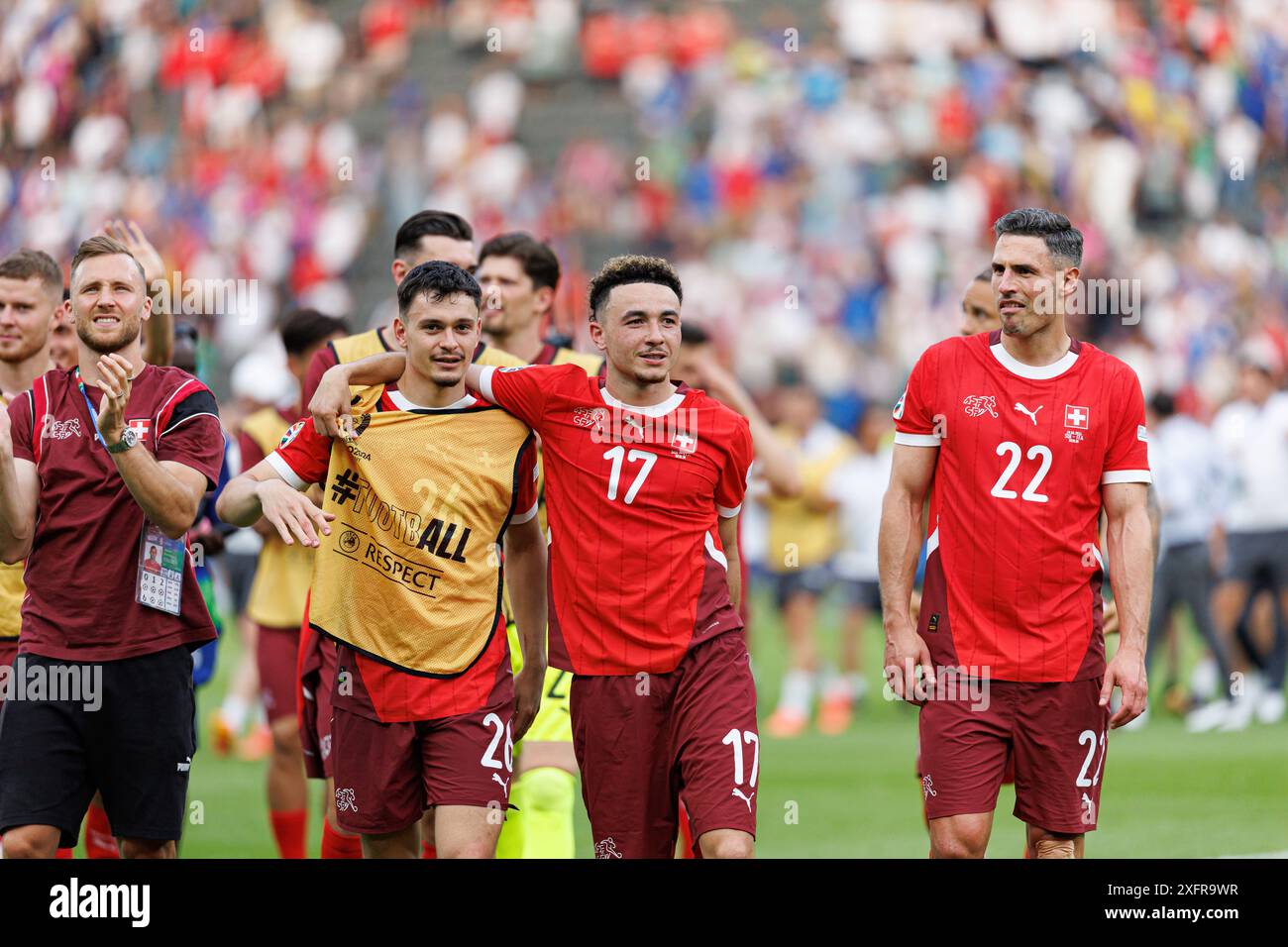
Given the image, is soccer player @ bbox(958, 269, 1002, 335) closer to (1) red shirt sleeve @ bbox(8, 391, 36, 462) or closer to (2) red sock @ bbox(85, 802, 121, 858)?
(1) red shirt sleeve @ bbox(8, 391, 36, 462)

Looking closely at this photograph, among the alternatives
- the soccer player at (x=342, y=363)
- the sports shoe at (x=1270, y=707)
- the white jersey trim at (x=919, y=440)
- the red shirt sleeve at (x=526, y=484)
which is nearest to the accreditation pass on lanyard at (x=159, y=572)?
the soccer player at (x=342, y=363)

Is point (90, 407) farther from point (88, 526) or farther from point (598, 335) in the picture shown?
point (598, 335)

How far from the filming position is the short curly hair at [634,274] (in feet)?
22.1

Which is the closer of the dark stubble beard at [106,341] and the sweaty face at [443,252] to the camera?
the dark stubble beard at [106,341]

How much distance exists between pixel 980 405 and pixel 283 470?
2425mm

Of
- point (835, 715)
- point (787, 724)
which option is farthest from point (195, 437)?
point (835, 715)

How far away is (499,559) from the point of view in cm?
676

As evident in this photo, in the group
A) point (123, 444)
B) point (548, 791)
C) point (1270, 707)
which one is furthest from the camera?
point (1270, 707)

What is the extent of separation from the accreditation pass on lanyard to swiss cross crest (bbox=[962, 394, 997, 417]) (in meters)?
2.84

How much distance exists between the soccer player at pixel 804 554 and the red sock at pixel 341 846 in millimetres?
7199

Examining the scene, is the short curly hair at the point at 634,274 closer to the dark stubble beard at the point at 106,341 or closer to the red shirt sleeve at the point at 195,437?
the red shirt sleeve at the point at 195,437

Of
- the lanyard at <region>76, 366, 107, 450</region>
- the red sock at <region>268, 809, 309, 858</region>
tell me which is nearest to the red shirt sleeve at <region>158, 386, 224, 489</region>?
the lanyard at <region>76, 366, 107, 450</region>

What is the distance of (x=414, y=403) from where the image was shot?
6738mm
